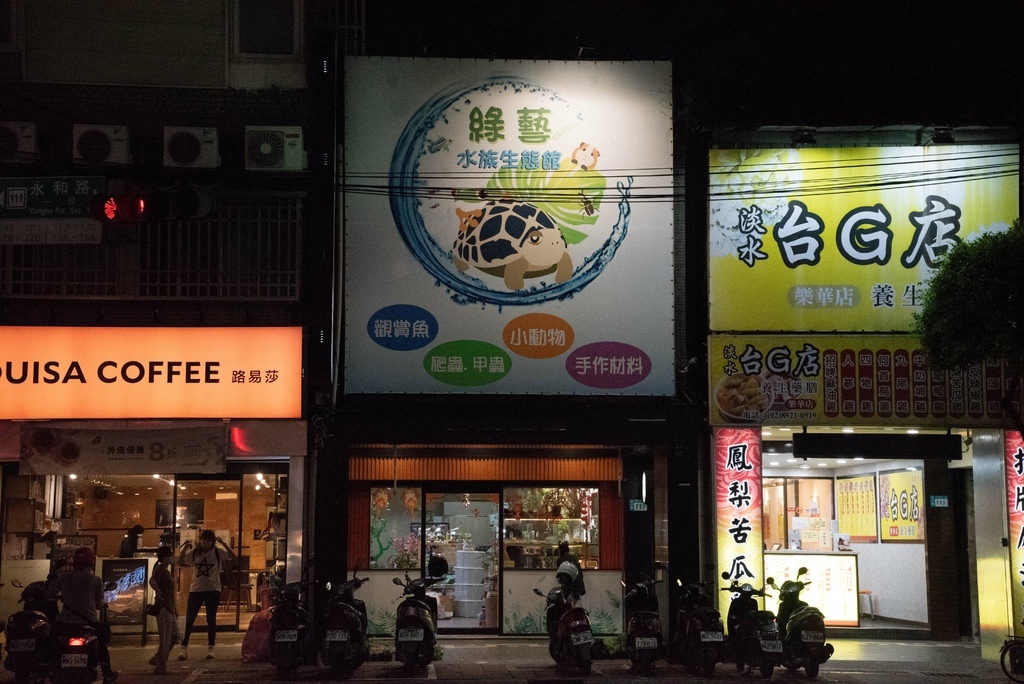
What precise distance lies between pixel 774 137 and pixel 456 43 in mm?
5535

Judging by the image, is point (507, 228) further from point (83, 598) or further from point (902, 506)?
point (902, 506)

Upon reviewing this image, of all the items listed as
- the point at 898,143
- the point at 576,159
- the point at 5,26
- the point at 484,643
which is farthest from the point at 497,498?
the point at 5,26

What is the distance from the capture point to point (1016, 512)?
680 inches

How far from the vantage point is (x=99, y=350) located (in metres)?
16.8

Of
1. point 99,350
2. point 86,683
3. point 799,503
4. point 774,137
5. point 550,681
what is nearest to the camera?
point 86,683

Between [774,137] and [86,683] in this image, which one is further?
[774,137]

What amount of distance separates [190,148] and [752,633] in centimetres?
1134

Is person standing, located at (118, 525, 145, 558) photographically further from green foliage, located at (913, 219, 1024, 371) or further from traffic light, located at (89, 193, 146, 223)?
green foliage, located at (913, 219, 1024, 371)

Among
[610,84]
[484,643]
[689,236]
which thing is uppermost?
[610,84]

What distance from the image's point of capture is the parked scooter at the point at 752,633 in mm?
15281

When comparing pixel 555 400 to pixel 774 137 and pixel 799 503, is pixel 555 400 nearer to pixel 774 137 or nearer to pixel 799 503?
pixel 774 137

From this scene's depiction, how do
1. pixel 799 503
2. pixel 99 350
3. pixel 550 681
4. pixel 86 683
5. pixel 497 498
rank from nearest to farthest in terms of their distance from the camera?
pixel 86 683
pixel 550 681
pixel 99 350
pixel 497 498
pixel 799 503

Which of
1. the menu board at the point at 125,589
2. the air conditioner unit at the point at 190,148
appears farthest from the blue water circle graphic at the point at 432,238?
the menu board at the point at 125,589

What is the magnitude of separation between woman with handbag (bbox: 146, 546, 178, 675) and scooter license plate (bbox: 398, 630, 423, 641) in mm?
3326
